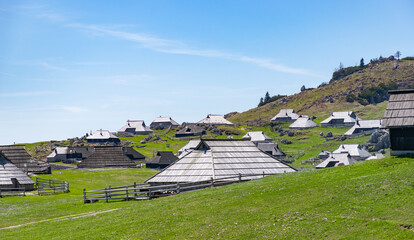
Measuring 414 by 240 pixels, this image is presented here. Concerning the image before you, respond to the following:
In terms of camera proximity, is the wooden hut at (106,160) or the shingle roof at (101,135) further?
the shingle roof at (101,135)

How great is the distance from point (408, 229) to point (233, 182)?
2672 cm

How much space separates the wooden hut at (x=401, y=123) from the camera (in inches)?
1371

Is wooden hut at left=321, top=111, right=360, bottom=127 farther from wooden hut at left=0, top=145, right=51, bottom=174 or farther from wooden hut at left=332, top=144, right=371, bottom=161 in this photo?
wooden hut at left=0, top=145, right=51, bottom=174

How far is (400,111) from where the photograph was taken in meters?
35.6

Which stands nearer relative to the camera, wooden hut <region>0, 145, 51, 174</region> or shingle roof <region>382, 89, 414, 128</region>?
shingle roof <region>382, 89, 414, 128</region>

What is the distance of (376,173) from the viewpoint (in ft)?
101

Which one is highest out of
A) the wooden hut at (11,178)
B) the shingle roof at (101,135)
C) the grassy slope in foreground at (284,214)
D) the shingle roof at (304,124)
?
the shingle roof at (101,135)

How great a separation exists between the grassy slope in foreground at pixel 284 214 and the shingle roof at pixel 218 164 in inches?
441

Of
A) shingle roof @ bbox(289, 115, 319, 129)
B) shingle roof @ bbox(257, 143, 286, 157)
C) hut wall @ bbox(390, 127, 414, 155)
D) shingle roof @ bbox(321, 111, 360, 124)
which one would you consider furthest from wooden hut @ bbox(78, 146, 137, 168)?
shingle roof @ bbox(321, 111, 360, 124)

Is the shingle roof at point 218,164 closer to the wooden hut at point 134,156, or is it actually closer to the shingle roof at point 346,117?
the wooden hut at point 134,156

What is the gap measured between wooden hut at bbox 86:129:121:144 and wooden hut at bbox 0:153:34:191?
399 feet

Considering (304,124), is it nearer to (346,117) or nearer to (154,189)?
(346,117)

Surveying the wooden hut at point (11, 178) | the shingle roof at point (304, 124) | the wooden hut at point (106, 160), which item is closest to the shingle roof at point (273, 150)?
the wooden hut at point (106, 160)

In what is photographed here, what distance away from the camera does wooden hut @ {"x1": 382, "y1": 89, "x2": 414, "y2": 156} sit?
34812 millimetres
